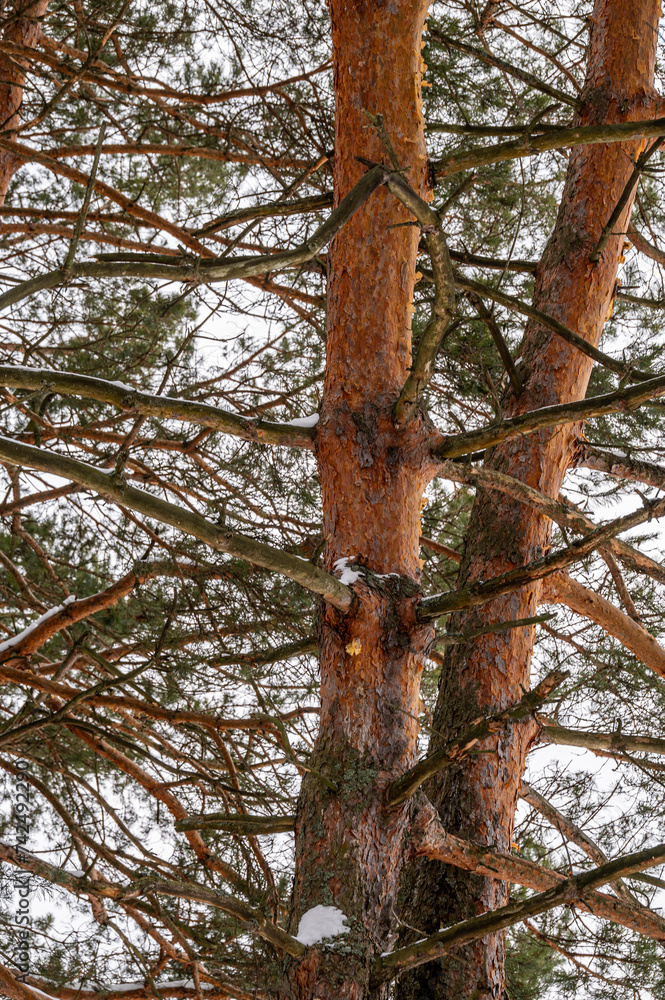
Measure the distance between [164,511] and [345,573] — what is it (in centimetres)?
65

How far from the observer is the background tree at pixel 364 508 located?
2.18m

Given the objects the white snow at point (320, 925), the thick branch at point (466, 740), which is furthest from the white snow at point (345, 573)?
the white snow at point (320, 925)

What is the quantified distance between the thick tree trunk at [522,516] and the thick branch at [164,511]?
4.22ft

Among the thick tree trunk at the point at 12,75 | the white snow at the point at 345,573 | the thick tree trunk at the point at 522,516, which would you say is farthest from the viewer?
the thick tree trunk at the point at 12,75

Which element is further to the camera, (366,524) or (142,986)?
(142,986)

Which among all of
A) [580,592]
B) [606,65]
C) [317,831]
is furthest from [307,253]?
[606,65]

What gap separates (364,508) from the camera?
258 centimetres

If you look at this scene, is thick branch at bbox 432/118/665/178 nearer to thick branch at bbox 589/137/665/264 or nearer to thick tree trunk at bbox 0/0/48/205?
thick branch at bbox 589/137/665/264

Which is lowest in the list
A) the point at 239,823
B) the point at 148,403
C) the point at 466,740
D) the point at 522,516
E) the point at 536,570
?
the point at 239,823

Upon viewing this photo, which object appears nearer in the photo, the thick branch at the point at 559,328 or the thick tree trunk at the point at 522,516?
the thick branch at the point at 559,328

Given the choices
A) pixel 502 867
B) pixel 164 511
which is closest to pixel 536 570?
pixel 164 511

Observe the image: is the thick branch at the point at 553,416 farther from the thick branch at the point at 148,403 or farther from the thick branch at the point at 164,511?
the thick branch at the point at 164,511

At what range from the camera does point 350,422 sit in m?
2.65

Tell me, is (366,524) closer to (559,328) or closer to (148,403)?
(148,403)
